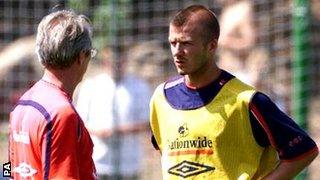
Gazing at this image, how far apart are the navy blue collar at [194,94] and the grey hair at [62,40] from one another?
3.01ft

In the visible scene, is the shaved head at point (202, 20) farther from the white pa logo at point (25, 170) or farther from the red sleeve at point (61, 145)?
the white pa logo at point (25, 170)

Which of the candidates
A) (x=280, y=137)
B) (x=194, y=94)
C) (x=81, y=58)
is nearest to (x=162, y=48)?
(x=194, y=94)

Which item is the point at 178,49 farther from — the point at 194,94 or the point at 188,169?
the point at 188,169

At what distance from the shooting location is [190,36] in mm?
6125

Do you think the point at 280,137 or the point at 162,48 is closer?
the point at 280,137

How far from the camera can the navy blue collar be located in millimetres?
6172

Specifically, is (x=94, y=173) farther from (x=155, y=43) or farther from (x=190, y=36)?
(x=155, y=43)

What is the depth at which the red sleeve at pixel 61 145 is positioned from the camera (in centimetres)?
523

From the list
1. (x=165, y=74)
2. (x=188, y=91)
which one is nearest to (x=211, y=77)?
(x=188, y=91)

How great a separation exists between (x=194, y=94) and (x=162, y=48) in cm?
404

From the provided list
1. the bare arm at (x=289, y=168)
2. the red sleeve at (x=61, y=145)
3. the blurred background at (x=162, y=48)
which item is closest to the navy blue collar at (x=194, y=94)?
the bare arm at (x=289, y=168)

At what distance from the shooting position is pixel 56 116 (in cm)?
526

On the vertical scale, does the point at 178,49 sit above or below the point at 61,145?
above

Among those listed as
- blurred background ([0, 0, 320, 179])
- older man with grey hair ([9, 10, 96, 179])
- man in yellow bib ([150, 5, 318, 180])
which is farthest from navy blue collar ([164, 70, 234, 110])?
blurred background ([0, 0, 320, 179])
